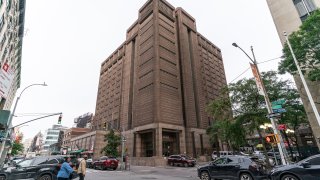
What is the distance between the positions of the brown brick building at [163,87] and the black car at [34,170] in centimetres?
3257

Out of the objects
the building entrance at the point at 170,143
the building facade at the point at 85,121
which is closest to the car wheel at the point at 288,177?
the building entrance at the point at 170,143

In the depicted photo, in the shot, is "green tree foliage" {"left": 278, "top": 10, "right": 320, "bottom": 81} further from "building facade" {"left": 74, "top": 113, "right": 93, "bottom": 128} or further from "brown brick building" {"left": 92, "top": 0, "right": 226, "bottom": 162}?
"building facade" {"left": 74, "top": 113, "right": 93, "bottom": 128}

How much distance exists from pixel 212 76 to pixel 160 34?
96.6 feet

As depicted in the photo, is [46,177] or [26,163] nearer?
[46,177]

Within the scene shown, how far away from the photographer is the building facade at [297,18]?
19500 mm

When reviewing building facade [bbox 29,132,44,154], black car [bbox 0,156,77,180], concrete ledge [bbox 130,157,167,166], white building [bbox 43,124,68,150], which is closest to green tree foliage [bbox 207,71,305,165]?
concrete ledge [bbox 130,157,167,166]

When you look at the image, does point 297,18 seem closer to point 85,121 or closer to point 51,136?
point 85,121

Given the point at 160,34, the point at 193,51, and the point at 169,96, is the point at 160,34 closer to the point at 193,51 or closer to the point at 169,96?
the point at 193,51

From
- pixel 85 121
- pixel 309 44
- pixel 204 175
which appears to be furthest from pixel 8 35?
pixel 85 121

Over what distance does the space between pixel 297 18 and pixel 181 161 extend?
87.9ft

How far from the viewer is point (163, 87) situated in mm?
50406

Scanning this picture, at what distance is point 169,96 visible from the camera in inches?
2009

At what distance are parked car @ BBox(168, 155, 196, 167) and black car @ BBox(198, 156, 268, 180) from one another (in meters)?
19.8

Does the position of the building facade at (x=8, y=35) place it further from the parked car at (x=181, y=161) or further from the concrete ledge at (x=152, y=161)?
the concrete ledge at (x=152, y=161)
